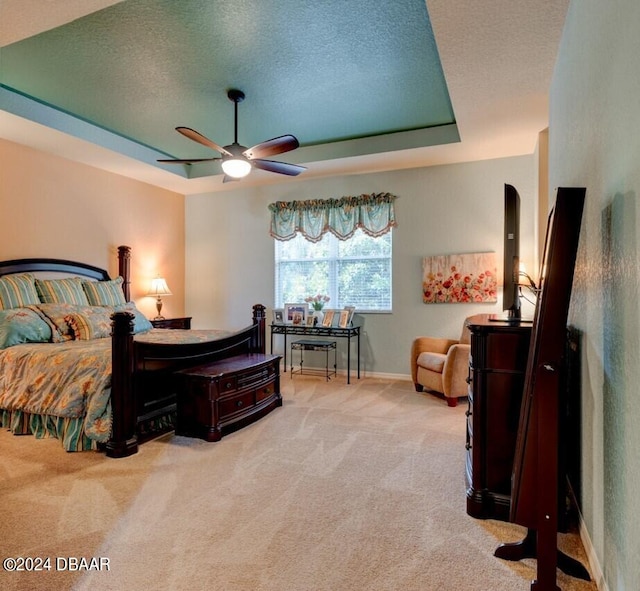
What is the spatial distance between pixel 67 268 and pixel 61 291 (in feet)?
1.91

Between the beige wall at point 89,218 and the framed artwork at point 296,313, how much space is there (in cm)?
199

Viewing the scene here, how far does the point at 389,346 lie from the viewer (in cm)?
519

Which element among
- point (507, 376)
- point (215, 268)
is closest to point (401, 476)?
point (507, 376)

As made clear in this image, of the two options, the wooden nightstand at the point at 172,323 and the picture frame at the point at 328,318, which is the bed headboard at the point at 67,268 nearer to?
the wooden nightstand at the point at 172,323

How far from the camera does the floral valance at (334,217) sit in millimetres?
5160

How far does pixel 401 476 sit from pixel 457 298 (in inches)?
110

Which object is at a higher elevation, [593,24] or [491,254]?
[593,24]

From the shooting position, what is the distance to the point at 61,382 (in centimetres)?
293

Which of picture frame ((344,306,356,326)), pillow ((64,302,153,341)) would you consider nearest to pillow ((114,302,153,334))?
pillow ((64,302,153,341))

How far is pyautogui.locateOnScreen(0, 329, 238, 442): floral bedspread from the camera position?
2.80 metres

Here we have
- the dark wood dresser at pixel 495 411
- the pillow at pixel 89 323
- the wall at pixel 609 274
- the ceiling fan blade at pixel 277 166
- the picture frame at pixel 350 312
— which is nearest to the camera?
the wall at pixel 609 274

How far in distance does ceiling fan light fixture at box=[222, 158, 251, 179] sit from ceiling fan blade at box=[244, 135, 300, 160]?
0.07 m

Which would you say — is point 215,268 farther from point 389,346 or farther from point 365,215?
point 389,346

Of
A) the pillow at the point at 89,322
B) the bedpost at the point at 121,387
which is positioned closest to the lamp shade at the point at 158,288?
the pillow at the point at 89,322
